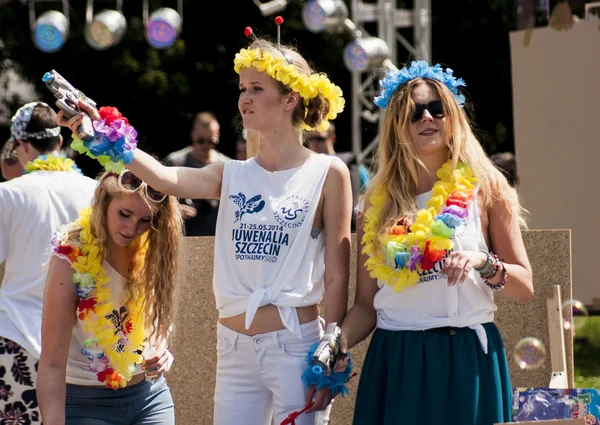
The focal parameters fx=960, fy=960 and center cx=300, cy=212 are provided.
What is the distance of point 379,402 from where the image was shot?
3.04 meters

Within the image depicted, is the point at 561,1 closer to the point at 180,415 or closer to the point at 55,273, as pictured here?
the point at 180,415

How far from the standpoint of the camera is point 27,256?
12.9 feet

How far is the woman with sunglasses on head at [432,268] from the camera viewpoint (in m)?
2.94

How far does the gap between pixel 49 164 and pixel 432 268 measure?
6.46ft

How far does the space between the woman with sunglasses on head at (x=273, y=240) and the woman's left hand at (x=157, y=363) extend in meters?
0.29

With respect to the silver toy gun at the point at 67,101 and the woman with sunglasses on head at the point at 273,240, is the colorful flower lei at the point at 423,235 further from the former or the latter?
the silver toy gun at the point at 67,101

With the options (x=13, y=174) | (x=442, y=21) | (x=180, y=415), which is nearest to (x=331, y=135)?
(x=13, y=174)

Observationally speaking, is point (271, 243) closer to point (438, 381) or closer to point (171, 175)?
point (171, 175)

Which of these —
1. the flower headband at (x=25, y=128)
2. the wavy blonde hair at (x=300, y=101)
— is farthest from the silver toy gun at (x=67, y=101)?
the flower headband at (x=25, y=128)

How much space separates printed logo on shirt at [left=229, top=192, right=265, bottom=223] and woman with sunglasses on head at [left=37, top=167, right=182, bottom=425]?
1.02ft

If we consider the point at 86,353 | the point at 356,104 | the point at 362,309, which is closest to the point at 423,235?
the point at 362,309

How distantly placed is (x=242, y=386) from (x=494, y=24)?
48.2ft

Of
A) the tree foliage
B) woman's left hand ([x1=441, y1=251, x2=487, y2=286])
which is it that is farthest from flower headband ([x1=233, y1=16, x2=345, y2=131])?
the tree foliage

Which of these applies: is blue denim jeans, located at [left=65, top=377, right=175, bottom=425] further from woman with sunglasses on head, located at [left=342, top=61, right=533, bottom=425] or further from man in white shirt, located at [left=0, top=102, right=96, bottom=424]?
woman with sunglasses on head, located at [left=342, top=61, right=533, bottom=425]
